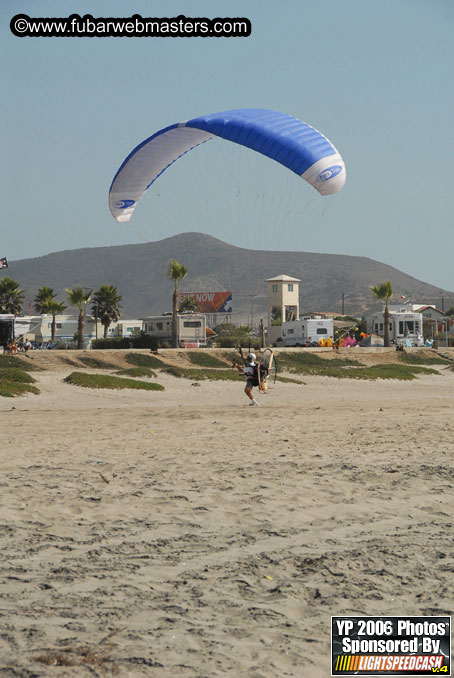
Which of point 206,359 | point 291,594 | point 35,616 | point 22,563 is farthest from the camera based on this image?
point 206,359

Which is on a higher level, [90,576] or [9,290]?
[9,290]

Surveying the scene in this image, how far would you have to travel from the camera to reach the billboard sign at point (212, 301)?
100062mm

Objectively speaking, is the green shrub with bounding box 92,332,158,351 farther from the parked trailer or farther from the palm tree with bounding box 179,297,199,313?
the palm tree with bounding box 179,297,199,313

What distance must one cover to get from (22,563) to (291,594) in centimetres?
266

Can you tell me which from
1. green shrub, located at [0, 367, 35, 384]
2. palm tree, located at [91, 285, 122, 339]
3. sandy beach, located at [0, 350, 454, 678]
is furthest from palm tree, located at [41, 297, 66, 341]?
sandy beach, located at [0, 350, 454, 678]

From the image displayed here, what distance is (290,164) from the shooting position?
71.0 feet

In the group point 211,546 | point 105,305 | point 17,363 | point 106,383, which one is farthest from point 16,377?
point 105,305

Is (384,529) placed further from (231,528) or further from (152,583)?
(152,583)

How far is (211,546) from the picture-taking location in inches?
309

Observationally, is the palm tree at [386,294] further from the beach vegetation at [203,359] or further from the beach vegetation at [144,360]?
the beach vegetation at [144,360]

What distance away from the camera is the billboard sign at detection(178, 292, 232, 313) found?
328ft

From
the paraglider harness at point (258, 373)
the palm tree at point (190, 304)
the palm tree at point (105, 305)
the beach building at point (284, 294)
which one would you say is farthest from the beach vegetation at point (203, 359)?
the palm tree at point (190, 304)

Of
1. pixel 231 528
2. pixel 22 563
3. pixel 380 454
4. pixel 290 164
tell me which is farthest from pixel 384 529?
pixel 290 164

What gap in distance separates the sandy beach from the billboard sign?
84191mm
